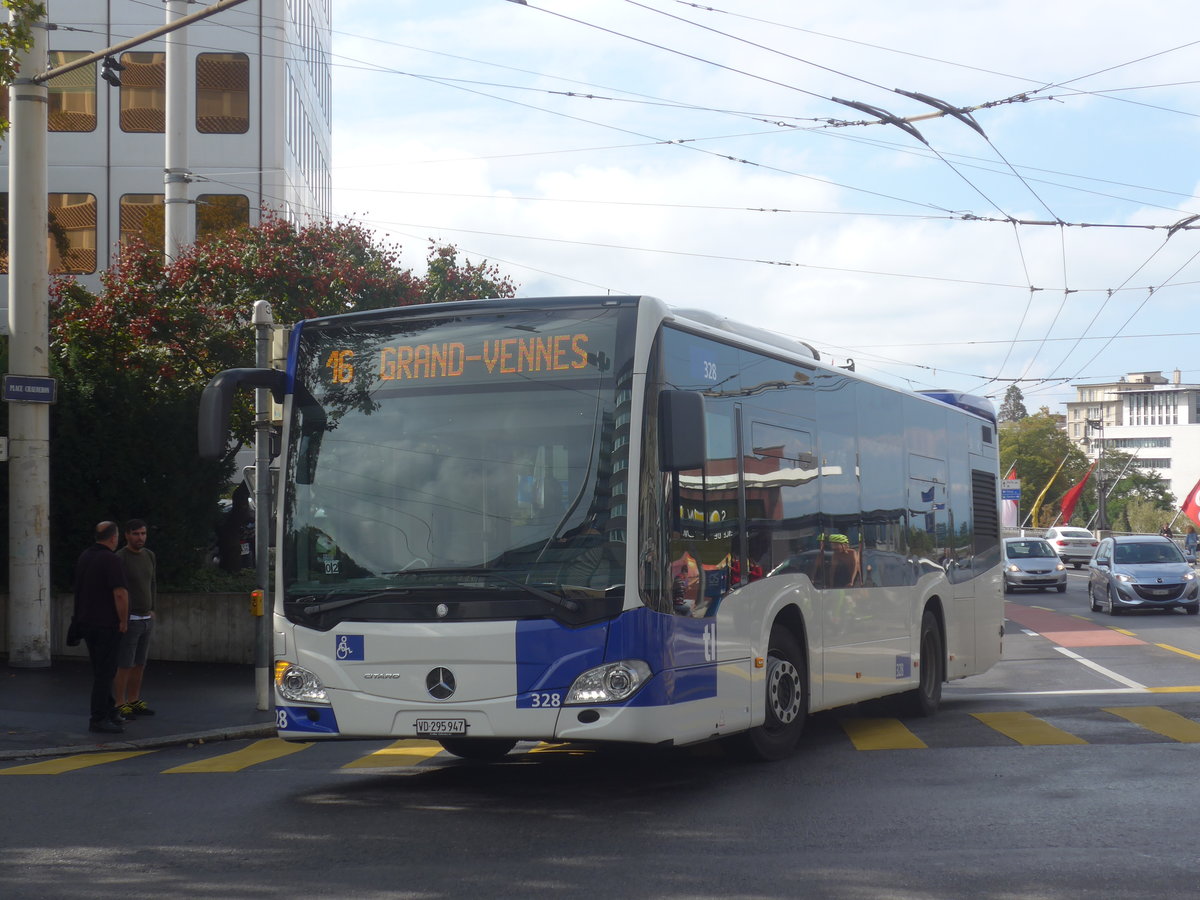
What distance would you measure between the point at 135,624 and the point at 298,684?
5.47 m

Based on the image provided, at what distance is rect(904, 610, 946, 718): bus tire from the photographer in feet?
46.8

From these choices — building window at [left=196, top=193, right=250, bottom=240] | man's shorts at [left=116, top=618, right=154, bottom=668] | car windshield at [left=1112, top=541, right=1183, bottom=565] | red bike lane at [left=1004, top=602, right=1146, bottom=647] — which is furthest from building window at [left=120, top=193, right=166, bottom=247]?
man's shorts at [left=116, top=618, right=154, bottom=668]

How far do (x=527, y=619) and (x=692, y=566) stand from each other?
3.56 feet

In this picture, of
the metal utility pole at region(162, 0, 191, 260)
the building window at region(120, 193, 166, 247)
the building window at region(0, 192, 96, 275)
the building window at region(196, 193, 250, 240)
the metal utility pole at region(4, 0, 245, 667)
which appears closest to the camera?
the metal utility pole at region(4, 0, 245, 667)

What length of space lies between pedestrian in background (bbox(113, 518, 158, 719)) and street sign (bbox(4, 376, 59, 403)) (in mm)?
4087

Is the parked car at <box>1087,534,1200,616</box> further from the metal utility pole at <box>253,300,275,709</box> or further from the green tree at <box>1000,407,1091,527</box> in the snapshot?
the green tree at <box>1000,407,1091,527</box>

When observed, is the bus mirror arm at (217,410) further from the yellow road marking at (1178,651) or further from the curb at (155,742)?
the yellow road marking at (1178,651)

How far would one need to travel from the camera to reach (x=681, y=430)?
355 inches

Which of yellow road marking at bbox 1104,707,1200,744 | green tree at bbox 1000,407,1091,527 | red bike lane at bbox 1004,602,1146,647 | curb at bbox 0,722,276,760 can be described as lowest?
red bike lane at bbox 1004,602,1146,647

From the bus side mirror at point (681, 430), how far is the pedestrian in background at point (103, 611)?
661cm

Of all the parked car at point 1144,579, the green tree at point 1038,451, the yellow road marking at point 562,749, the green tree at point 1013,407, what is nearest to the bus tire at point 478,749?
the yellow road marking at point 562,749

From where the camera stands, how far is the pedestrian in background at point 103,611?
45.6 ft

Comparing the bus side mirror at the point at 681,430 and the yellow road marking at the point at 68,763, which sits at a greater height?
the bus side mirror at the point at 681,430

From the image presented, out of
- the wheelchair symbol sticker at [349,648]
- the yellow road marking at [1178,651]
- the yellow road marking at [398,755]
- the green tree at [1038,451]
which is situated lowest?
the yellow road marking at [1178,651]
